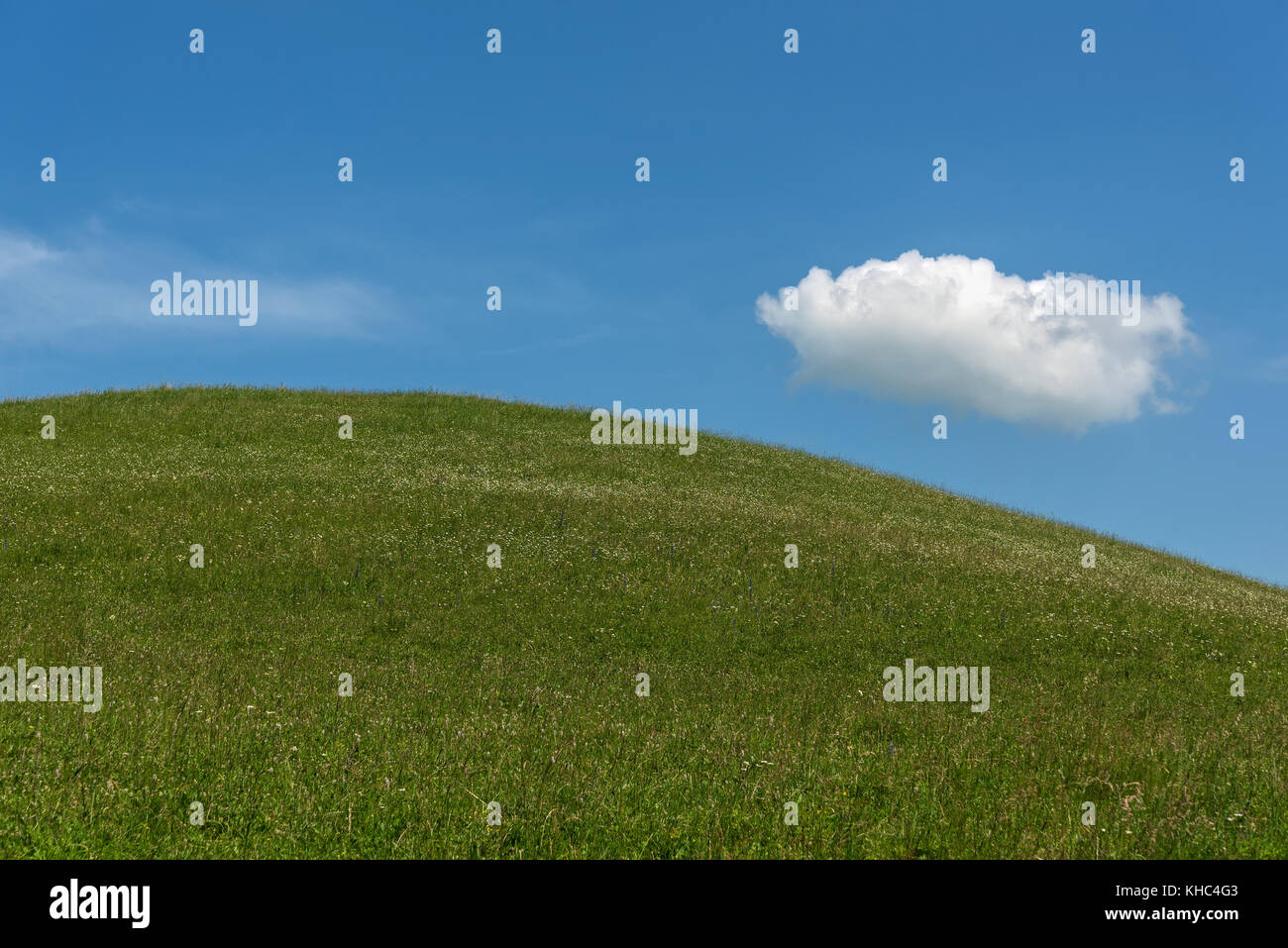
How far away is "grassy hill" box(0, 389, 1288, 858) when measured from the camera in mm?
8930

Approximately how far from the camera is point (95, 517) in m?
27.6

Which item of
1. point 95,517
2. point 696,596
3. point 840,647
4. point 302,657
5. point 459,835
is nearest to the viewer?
point 459,835

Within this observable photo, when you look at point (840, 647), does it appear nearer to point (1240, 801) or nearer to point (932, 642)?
point (932, 642)

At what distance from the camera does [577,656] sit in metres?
19.0

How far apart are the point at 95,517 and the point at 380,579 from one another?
36.0 ft

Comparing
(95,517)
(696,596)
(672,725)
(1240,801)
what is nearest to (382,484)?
(95,517)

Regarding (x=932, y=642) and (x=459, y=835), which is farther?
(x=932, y=642)

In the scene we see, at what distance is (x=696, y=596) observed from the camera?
23531 millimetres

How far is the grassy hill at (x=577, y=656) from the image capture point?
893 centimetres
